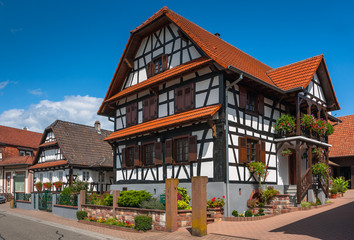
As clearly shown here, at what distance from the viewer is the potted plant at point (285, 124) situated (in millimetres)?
19719

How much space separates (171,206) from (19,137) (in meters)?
39.4

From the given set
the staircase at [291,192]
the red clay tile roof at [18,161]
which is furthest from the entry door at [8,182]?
the staircase at [291,192]

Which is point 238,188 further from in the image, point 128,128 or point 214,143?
point 128,128

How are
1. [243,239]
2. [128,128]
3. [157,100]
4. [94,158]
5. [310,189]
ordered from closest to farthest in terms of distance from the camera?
1. [243,239]
2. [310,189]
3. [157,100]
4. [128,128]
5. [94,158]

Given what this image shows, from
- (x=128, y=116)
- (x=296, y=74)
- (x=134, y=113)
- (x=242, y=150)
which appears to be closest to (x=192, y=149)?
(x=242, y=150)

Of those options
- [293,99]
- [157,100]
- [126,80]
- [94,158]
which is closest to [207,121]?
[157,100]

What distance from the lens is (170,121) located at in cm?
1895

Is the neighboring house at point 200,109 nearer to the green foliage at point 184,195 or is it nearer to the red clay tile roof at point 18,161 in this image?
the green foliage at point 184,195

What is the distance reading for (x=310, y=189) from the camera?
19750mm

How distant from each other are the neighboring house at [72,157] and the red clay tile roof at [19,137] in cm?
1162

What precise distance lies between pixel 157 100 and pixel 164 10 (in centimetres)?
502

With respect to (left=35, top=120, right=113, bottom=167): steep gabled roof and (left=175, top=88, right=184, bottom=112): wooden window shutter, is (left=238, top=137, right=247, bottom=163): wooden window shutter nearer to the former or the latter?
(left=175, top=88, right=184, bottom=112): wooden window shutter

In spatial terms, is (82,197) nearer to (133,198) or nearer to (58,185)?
(133,198)

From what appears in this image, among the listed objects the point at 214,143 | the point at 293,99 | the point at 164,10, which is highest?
the point at 164,10
